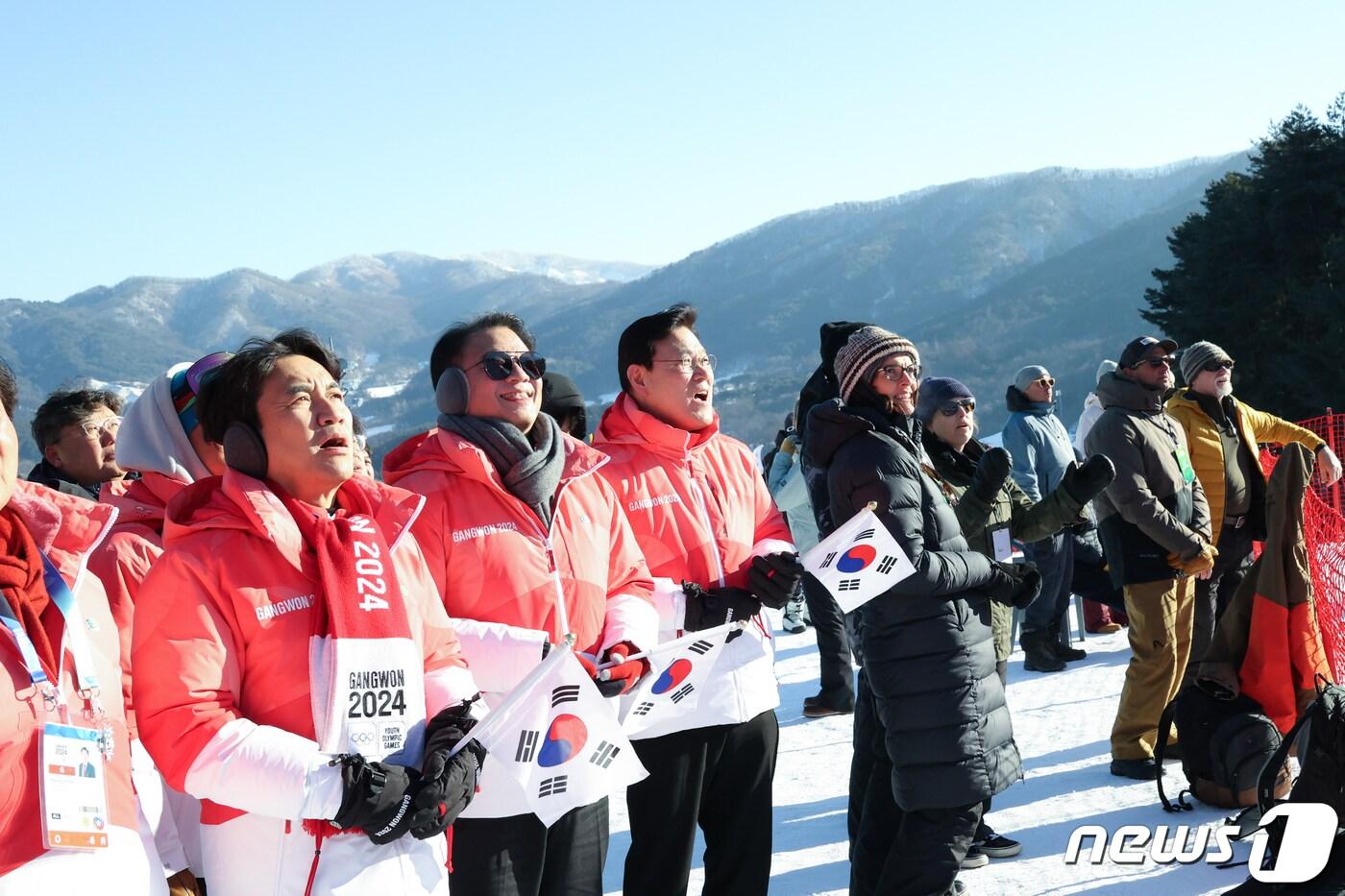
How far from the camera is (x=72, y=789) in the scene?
1.93 m

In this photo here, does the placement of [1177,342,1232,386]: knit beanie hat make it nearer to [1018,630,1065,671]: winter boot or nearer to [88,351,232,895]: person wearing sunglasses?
[1018,630,1065,671]: winter boot

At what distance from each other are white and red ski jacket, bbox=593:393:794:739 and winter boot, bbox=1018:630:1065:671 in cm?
474

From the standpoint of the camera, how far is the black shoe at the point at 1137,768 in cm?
551

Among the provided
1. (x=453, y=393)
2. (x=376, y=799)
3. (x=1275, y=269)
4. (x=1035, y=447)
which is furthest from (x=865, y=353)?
(x=1275, y=269)

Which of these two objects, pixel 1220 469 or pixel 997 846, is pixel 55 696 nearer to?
pixel 997 846

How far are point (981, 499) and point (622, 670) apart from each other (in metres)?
1.86

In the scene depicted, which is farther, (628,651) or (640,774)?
(628,651)

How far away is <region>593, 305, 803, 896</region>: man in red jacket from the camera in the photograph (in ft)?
11.3

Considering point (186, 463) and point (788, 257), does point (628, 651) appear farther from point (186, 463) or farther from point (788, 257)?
point (788, 257)

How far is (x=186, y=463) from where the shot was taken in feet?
9.84

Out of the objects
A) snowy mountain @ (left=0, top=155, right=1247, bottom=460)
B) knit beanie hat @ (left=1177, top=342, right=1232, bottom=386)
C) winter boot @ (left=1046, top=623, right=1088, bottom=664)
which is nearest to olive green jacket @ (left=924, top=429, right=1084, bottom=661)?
knit beanie hat @ (left=1177, top=342, right=1232, bottom=386)

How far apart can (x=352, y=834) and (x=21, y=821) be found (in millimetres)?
544

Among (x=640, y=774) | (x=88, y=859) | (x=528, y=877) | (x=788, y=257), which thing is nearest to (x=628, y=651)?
(x=640, y=774)

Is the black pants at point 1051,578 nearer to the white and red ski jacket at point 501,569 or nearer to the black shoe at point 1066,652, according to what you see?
the black shoe at point 1066,652
